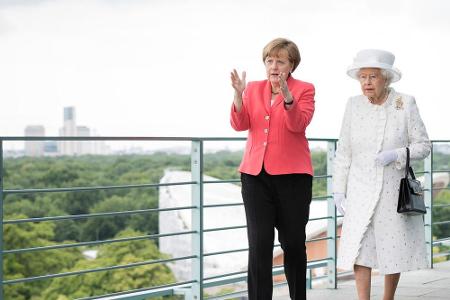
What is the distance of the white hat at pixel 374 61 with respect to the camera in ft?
13.4

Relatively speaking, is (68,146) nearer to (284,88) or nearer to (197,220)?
(197,220)

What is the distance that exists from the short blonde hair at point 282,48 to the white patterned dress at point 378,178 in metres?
0.50

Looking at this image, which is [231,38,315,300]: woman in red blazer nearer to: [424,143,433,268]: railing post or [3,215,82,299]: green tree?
[424,143,433,268]: railing post

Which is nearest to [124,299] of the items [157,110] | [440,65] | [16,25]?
[440,65]

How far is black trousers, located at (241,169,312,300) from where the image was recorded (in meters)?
3.95

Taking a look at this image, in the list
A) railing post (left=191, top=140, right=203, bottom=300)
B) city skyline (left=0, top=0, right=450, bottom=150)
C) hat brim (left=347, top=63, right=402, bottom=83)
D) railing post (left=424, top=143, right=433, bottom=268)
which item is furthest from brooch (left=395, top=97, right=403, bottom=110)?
city skyline (left=0, top=0, right=450, bottom=150)

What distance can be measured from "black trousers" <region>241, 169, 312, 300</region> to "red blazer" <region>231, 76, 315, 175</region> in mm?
47

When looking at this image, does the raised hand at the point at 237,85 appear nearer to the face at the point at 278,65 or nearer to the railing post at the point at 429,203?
the face at the point at 278,65

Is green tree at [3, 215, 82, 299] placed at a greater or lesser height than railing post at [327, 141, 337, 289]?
lesser

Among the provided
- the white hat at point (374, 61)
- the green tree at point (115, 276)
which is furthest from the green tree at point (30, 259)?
the white hat at point (374, 61)

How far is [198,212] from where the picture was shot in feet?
16.8

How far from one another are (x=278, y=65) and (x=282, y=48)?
8cm

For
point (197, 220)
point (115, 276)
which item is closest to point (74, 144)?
point (115, 276)

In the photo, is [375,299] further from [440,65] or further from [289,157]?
[440,65]
